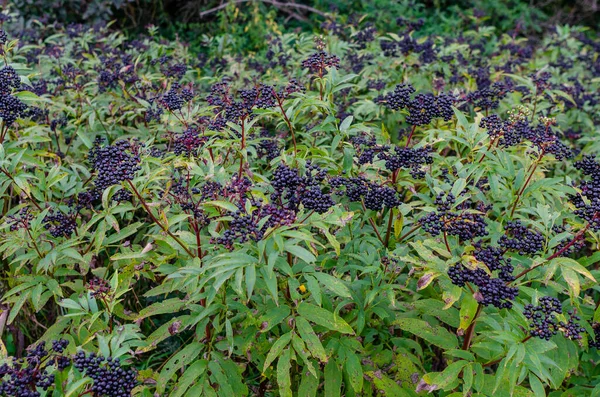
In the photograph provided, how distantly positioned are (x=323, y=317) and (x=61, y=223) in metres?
2.07

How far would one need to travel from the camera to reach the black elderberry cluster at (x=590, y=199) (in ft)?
10.5

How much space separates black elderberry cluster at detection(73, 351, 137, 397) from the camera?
111 inches

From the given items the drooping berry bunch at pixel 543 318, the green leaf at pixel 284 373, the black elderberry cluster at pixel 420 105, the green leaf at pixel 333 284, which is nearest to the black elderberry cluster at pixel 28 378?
the green leaf at pixel 284 373

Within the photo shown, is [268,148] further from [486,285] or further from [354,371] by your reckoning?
[486,285]

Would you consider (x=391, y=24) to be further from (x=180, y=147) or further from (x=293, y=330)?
(x=293, y=330)

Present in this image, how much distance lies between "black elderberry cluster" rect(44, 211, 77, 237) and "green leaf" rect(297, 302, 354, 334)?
1.83 metres

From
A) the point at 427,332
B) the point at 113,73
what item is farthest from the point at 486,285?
the point at 113,73

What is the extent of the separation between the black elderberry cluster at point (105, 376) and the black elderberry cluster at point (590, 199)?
255 cm

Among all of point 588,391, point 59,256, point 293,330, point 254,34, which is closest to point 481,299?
point 293,330

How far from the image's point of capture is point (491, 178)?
3982 millimetres

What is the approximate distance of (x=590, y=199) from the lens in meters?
3.49

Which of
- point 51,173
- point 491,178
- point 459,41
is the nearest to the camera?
point 491,178

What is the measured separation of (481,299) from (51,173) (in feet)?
10.3

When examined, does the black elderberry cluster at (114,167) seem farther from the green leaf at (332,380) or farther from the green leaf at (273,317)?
the green leaf at (332,380)
